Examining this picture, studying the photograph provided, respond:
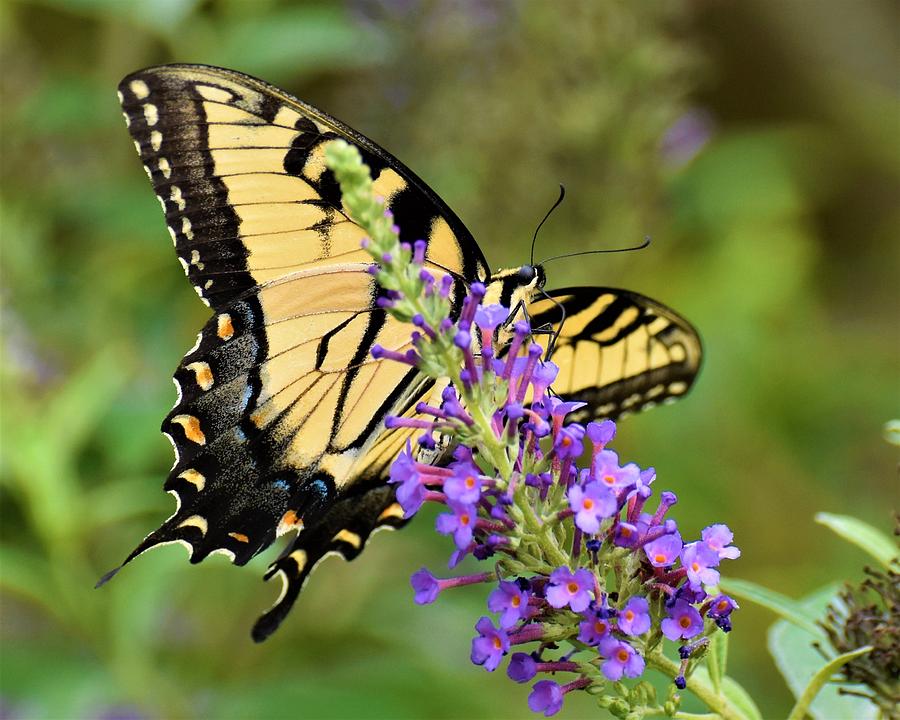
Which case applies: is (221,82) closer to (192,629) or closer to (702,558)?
(702,558)

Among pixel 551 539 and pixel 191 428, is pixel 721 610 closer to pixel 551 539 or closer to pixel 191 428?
pixel 551 539

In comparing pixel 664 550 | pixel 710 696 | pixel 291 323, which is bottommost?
pixel 710 696

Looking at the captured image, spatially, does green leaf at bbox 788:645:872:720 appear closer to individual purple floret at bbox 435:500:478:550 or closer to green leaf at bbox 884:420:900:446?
green leaf at bbox 884:420:900:446

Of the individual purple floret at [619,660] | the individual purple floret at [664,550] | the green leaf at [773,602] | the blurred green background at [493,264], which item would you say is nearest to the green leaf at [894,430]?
the green leaf at [773,602]

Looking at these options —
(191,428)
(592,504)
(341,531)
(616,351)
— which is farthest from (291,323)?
(592,504)

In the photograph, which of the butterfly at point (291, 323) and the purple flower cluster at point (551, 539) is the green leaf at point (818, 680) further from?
the butterfly at point (291, 323)

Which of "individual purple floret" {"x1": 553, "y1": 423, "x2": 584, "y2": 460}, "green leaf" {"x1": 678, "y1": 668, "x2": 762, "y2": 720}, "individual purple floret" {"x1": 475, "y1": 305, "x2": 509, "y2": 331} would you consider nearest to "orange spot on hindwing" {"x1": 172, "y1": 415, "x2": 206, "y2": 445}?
"individual purple floret" {"x1": 475, "y1": 305, "x2": 509, "y2": 331}

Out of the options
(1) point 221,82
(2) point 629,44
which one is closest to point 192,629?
(1) point 221,82
